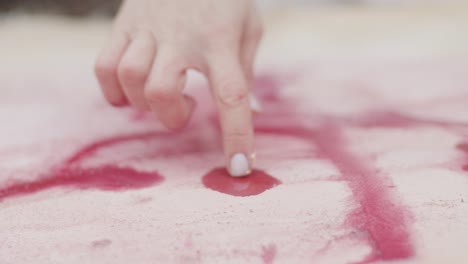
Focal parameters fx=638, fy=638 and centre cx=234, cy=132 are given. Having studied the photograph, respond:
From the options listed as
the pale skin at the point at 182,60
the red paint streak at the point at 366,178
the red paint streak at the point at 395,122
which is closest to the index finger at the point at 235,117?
the pale skin at the point at 182,60

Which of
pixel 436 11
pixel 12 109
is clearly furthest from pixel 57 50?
pixel 436 11

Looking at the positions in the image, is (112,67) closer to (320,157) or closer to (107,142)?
(107,142)

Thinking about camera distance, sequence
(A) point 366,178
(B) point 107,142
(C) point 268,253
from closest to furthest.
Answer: (C) point 268,253 < (A) point 366,178 < (B) point 107,142

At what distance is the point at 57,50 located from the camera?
1.23 m

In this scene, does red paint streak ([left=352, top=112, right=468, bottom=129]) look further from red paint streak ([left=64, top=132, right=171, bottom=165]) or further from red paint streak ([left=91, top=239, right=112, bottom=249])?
red paint streak ([left=91, top=239, right=112, bottom=249])

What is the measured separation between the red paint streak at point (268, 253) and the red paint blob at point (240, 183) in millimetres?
115

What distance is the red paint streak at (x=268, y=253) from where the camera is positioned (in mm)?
573

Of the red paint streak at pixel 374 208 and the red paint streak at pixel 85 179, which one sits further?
the red paint streak at pixel 85 179

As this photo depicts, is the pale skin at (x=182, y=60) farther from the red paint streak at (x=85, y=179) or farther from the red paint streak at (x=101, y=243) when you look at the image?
the red paint streak at (x=101, y=243)

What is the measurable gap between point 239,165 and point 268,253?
6.8 inches

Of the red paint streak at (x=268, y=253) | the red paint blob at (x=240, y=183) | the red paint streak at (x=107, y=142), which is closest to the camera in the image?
the red paint streak at (x=268, y=253)

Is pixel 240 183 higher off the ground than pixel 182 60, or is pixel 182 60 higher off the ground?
pixel 182 60

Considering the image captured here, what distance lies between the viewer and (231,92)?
733 mm

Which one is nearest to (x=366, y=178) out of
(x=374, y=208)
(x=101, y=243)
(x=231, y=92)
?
(x=374, y=208)
